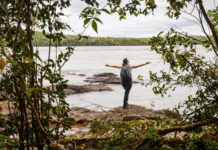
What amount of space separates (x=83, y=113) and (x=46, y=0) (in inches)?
323

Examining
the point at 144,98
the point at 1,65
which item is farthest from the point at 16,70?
the point at 144,98

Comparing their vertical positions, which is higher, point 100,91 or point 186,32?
point 186,32

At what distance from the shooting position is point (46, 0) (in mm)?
2689

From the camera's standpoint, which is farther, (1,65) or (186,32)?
(186,32)

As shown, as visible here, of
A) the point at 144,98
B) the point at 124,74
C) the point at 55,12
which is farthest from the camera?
the point at 144,98

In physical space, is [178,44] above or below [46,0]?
below

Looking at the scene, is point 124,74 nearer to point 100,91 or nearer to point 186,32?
point 186,32

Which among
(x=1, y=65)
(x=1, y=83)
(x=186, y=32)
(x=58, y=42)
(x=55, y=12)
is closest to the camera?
(x=1, y=65)

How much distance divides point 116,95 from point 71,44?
1321 cm

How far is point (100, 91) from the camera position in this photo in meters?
17.4

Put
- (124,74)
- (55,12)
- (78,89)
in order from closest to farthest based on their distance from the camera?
(55,12) → (124,74) → (78,89)

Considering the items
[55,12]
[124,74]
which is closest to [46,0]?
[55,12]

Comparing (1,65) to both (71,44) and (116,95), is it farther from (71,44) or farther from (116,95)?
(116,95)

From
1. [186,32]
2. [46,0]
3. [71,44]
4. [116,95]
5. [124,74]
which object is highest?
[46,0]
